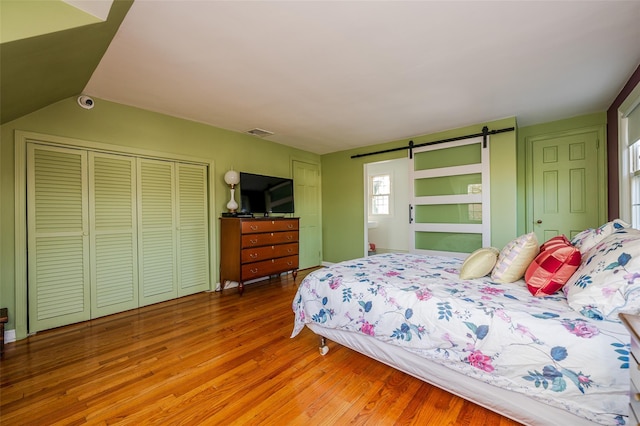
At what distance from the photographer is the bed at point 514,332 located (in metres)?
1.12

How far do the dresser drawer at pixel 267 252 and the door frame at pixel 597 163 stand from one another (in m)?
3.49

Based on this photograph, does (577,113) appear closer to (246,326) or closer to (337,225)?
(337,225)

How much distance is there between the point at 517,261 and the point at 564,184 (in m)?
2.79

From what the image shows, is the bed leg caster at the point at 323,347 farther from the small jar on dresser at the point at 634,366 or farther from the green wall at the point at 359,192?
the green wall at the point at 359,192

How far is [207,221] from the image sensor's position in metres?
3.84

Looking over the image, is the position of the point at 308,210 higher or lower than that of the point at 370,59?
lower

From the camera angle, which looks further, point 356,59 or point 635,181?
point 635,181

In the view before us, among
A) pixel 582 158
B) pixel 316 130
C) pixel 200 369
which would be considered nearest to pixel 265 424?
pixel 200 369

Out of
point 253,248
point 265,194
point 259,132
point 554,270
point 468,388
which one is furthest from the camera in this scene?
point 265,194

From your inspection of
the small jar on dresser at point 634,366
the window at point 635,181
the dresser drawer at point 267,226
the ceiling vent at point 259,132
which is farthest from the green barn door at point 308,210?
the small jar on dresser at point 634,366

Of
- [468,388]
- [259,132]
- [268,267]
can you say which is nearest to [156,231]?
[268,267]

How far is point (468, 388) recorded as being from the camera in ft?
4.72

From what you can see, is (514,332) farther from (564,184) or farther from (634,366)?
(564,184)

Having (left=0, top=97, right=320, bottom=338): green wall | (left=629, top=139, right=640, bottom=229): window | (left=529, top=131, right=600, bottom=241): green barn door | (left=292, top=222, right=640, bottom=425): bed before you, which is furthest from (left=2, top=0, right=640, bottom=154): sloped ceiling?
(left=292, top=222, right=640, bottom=425): bed
